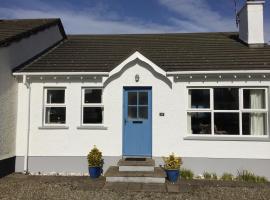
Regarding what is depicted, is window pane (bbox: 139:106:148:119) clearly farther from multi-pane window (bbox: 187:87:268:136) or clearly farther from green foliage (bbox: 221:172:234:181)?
green foliage (bbox: 221:172:234:181)

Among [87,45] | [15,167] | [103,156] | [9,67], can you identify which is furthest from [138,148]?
[87,45]

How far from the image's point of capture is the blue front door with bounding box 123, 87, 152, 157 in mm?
10250

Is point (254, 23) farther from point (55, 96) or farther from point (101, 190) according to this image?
point (101, 190)

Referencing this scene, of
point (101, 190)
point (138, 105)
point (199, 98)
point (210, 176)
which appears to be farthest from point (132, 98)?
point (210, 176)

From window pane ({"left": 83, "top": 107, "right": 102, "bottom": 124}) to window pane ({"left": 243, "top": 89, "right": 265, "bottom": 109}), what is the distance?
5122 mm

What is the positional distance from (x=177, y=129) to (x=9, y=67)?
6.15m

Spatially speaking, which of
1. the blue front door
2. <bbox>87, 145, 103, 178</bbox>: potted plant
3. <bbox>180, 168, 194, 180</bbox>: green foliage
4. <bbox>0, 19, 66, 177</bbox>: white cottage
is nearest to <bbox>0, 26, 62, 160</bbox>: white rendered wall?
<bbox>0, 19, 66, 177</bbox>: white cottage


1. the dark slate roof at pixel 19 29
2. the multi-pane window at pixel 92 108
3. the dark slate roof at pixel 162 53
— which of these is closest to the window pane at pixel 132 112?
the multi-pane window at pixel 92 108

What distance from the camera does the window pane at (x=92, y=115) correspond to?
34.8ft

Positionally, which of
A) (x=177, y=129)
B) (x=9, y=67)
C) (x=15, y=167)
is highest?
(x=9, y=67)

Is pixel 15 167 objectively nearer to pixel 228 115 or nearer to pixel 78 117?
pixel 78 117

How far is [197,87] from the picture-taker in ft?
33.6

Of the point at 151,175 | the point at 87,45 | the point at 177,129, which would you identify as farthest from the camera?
the point at 87,45

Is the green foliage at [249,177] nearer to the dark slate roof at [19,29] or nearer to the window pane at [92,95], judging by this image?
the window pane at [92,95]
